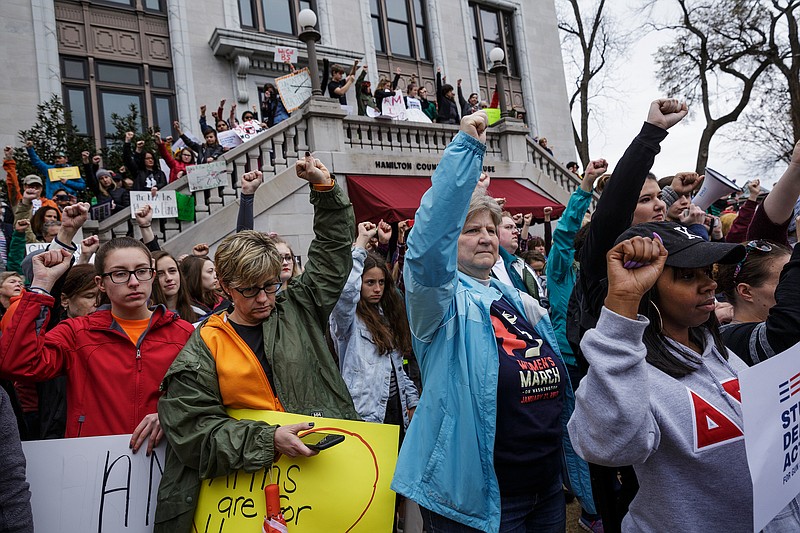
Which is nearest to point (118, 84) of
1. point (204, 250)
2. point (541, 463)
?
point (204, 250)

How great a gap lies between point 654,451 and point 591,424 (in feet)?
0.95

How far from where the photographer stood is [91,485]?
94.9 inches

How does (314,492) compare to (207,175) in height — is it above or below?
below

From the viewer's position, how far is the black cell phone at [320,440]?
7.08 feet

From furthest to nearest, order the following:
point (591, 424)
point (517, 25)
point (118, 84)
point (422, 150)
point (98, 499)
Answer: point (517, 25) → point (118, 84) → point (422, 150) → point (98, 499) → point (591, 424)

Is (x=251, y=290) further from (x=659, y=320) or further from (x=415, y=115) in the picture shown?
(x=415, y=115)

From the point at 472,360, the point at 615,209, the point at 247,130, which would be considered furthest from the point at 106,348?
the point at 247,130

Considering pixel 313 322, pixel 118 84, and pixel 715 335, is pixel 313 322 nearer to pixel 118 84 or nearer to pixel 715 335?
pixel 715 335

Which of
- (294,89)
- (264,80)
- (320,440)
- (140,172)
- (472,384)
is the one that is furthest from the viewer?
(264,80)

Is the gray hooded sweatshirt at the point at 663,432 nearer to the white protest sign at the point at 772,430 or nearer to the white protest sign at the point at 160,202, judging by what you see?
the white protest sign at the point at 772,430

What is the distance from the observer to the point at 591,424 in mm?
1600

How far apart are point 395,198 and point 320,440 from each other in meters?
8.98

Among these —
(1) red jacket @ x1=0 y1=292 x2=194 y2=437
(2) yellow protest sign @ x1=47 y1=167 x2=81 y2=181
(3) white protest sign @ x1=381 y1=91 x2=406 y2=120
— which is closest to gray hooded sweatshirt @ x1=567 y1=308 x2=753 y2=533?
(1) red jacket @ x1=0 y1=292 x2=194 y2=437

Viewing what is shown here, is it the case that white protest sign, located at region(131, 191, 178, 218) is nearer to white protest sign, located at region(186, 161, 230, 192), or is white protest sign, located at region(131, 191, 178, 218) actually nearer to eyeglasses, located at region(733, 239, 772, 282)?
white protest sign, located at region(186, 161, 230, 192)
